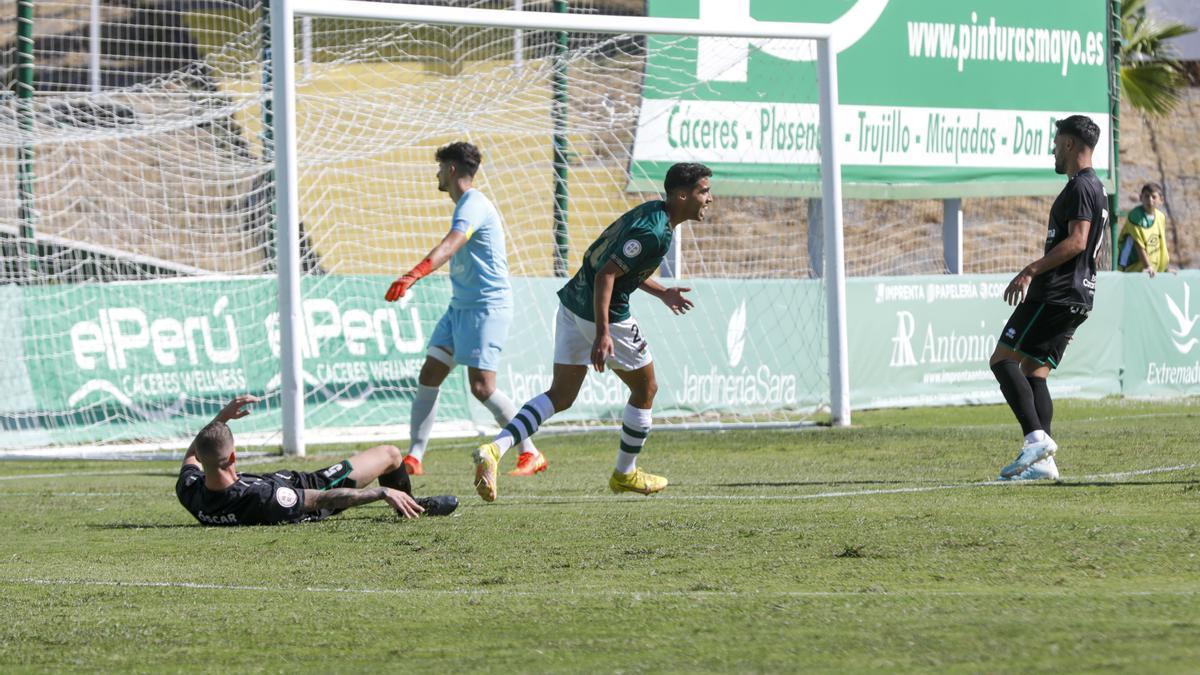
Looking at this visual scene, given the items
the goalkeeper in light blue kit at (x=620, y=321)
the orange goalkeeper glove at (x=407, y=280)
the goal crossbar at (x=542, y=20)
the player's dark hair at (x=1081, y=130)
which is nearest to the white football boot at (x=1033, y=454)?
the player's dark hair at (x=1081, y=130)

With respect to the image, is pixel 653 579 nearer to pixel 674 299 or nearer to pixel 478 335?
pixel 674 299

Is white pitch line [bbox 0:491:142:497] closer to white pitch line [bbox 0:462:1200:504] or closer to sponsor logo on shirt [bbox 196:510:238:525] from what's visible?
sponsor logo on shirt [bbox 196:510:238:525]

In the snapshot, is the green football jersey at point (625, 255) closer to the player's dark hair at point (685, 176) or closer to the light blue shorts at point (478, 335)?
the player's dark hair at point (685, 176)

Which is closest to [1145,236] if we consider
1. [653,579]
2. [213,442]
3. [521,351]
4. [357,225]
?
[521,351]

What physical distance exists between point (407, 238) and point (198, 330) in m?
3.06

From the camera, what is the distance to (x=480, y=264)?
10617mm

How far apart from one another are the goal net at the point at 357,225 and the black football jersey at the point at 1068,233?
6.20 meters

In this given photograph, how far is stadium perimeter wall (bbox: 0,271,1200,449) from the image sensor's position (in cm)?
1393

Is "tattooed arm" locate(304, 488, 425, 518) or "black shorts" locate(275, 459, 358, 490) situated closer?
"tattooed arm" locate(304, 488, 425, 518)

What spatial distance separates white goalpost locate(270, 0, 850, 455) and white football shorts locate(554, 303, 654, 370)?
153 inches

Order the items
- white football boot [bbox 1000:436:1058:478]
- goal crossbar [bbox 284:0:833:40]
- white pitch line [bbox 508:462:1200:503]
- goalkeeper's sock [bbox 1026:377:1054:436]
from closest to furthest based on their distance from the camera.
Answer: white pitch line [bbox 508:462:1200:503] → white football boot [bbox 1000:436:1058:478] → goalkeeper's sock [bbox 1026:377:1054:436] → goal crossbar [bbox 284:0:833:40]

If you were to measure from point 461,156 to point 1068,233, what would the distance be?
3961 mm

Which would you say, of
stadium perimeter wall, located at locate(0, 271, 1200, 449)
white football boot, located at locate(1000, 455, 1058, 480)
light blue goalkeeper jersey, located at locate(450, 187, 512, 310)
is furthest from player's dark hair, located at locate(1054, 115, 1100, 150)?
stadium perimeter wall, located at locate(0, 271, 1200, 449)

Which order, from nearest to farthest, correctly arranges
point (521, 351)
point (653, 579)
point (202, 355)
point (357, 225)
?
point (653, 579)
point (202, 355)
point (521, 351)
point (357, 225)
